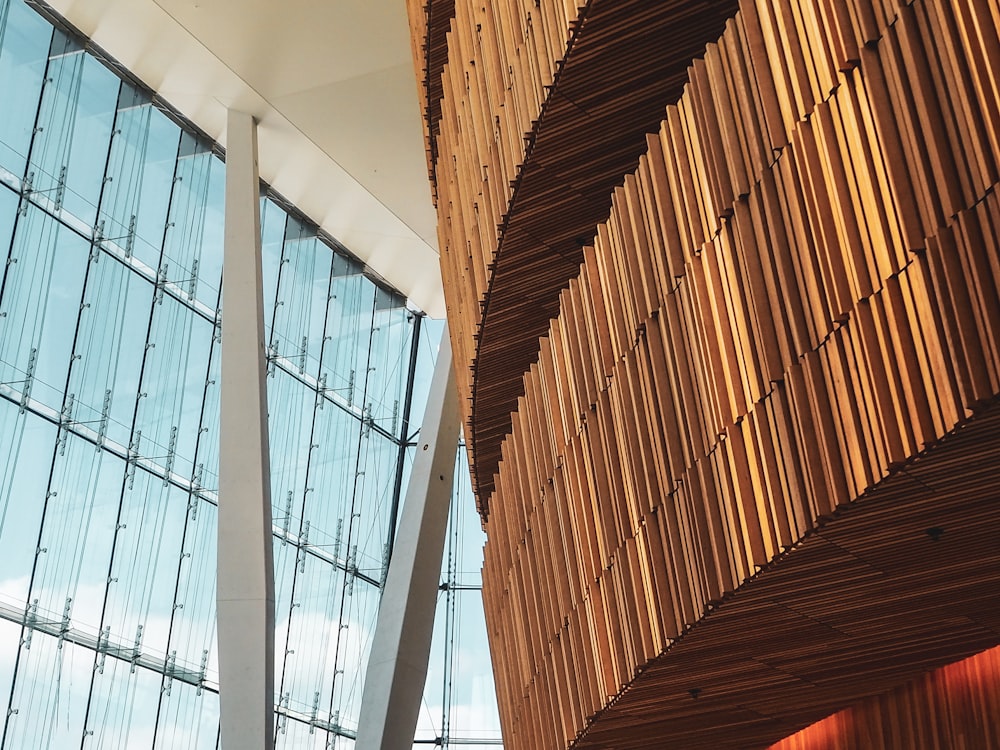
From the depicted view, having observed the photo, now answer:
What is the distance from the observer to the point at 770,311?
521 cm

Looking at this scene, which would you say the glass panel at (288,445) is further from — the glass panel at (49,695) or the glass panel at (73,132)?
the glass panel at (49,695)

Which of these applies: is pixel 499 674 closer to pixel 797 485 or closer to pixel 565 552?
pixel 565 552

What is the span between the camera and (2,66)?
14828mm

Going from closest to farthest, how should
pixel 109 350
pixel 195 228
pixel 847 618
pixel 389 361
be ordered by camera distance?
pixel 847 618 < pixel 109 350 < pixel 195 228 < pixel 389 361

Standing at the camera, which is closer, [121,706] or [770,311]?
[770,311]

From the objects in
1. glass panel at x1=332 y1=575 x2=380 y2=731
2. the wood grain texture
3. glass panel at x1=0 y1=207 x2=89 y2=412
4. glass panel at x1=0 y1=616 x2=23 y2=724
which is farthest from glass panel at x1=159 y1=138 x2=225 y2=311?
the wood grain texture

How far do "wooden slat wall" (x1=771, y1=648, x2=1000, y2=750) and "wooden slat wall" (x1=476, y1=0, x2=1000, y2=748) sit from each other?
15.4 inches

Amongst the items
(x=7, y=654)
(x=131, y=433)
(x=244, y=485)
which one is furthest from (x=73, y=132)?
(x=7, y=654)

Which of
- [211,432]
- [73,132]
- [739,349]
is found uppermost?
[73,132]

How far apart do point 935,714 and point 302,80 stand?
11.4 meters

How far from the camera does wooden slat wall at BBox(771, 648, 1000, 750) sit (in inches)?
289

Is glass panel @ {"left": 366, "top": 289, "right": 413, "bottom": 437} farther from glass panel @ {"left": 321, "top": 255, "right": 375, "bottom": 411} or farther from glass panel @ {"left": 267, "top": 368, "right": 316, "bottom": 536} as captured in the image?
glass panel @ {"left": 267, "top": 368, "right": 316, "bottom": 536}

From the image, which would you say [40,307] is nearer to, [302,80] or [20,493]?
[20,493]

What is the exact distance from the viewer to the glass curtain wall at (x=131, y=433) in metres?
14.4
